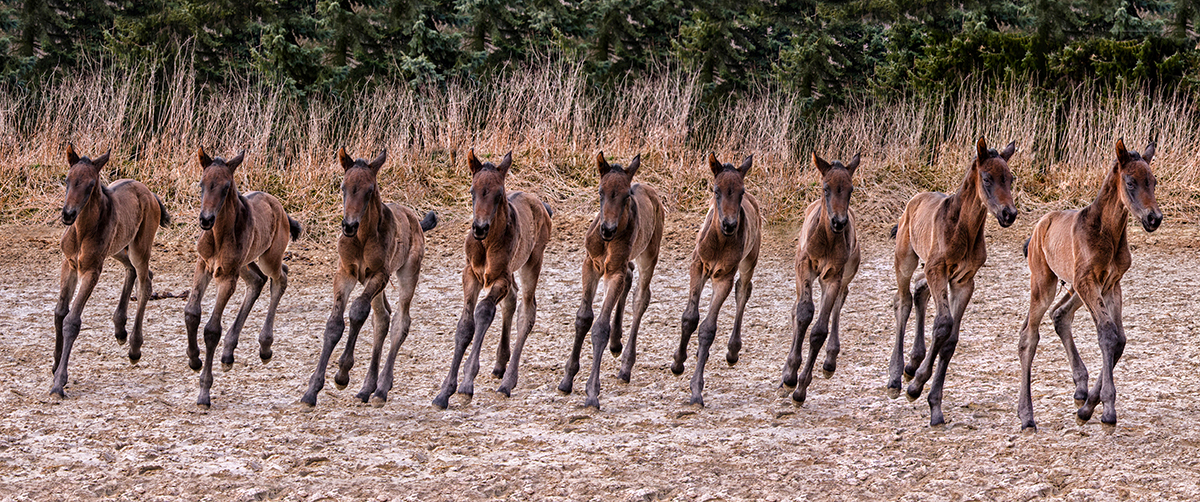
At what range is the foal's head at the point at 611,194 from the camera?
22.8ft

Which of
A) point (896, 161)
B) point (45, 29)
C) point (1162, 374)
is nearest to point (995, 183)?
point (1162, 374)

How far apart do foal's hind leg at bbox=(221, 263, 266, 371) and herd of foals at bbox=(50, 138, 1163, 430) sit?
0.6 inches

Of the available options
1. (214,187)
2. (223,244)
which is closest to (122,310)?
(223,244)

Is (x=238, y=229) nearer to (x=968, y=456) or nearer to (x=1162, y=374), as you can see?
(x=968, y=456)

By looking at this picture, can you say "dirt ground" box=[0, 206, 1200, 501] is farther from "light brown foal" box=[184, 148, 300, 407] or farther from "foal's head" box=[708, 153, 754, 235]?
"foal's head" box=[708, 153, 754, 235]

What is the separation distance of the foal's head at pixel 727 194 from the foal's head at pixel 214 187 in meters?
3.10

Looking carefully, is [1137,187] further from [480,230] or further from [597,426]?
[480,230]

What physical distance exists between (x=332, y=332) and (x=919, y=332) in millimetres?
3864

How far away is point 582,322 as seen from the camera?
293 inches

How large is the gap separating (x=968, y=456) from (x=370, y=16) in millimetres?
15281

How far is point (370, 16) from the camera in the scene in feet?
63.4

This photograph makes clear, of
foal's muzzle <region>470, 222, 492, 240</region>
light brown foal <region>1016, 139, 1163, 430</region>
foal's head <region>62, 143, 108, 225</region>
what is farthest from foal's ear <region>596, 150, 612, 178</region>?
foal's head <region>62, 143, 108, 225</region>

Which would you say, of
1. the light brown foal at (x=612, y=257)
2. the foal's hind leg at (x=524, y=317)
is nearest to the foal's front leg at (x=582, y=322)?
the light brown foal at (x=612, y=257)

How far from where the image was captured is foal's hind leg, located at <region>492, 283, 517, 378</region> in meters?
7.66
